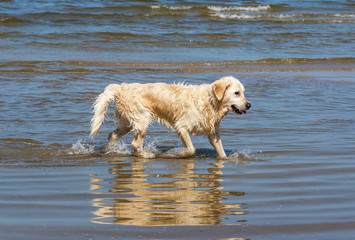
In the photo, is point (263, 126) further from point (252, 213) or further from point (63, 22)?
point (63, 22)

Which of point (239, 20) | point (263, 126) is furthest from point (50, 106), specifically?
point (239, 20)

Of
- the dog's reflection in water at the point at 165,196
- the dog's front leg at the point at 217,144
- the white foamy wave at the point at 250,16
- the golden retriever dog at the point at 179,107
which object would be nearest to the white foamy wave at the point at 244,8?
the white foamy wave at the point at 250,16

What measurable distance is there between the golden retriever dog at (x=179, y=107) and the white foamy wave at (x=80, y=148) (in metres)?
0.23

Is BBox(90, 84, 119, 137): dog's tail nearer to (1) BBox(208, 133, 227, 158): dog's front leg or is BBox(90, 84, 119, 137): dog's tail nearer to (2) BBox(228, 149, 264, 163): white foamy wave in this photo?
(1) BBox(208, 133, 227, 158): dog's front leg

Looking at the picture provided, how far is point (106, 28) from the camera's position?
21.4 m

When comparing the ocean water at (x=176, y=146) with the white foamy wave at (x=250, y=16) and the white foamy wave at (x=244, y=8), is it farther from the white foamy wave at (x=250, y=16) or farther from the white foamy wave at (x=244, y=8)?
the white foamy wave at (x=244, y=8)

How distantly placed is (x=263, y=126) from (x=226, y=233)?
4555 millimetres

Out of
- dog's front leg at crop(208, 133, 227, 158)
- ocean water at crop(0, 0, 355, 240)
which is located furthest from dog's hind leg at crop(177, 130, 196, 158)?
dog's front leg at crop(208, 133, 227, 158)

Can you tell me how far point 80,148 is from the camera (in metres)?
7.31

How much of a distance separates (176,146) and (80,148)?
4.34ft

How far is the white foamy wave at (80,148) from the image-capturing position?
7204 millimetres

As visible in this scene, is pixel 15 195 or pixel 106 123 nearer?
pixel 15 195

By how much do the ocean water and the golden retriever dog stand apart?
0.31 meters

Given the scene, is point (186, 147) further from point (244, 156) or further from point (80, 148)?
point (80, 148)
